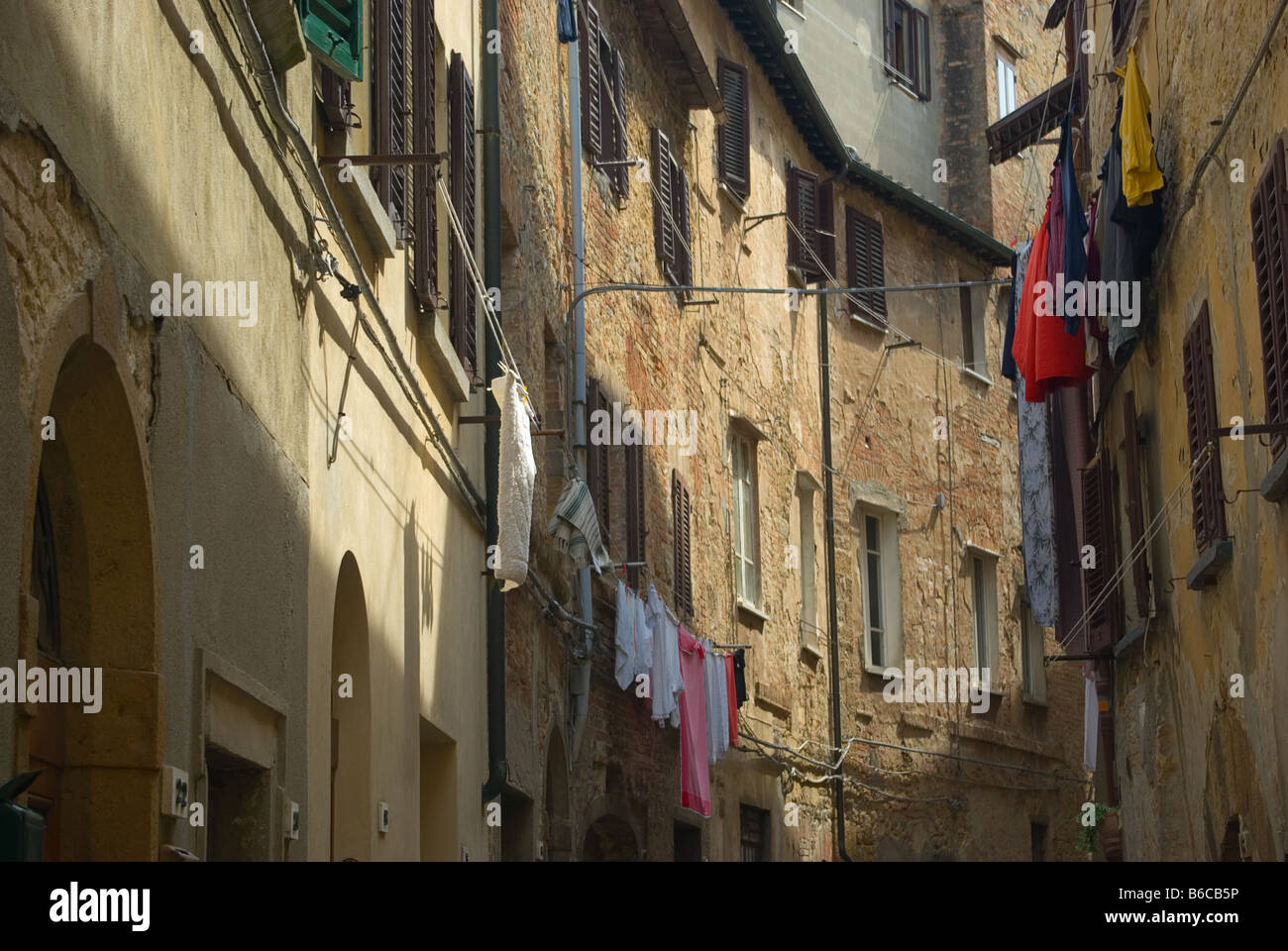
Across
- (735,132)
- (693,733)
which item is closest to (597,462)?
(693,733)

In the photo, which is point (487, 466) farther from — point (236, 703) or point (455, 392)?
point (236, 703)

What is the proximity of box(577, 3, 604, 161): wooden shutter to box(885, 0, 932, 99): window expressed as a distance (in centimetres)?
1178

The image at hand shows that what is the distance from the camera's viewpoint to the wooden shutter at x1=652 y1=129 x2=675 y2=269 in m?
19.0

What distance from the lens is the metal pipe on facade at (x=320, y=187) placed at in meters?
7.36

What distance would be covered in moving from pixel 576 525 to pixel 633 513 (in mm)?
3295

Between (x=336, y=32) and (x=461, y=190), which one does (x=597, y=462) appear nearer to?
(x=461, y=190)

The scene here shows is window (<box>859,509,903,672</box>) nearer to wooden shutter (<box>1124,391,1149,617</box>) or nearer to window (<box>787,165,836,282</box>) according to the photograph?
window (<box>787,165,836,282</box>)

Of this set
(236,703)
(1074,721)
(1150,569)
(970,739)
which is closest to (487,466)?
(1150,569)

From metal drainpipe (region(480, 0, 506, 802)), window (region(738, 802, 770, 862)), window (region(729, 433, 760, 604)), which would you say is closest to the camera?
metal drainpipe (region(480, 0, 506, 802))

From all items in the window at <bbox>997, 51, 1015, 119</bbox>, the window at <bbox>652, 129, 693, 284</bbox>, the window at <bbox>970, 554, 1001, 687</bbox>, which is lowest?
the window at <bbox>970, 554, 1001, 687</bbox>

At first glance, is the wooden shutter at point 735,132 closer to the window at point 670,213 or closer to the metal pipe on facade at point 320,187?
the window at point 670,213

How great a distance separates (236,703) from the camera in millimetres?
7219

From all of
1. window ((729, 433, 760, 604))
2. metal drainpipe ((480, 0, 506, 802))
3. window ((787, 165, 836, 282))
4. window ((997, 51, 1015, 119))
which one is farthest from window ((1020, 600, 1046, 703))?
metal drainpipe ((480, 0, 506, 802))

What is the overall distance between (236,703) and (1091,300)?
339 inches
